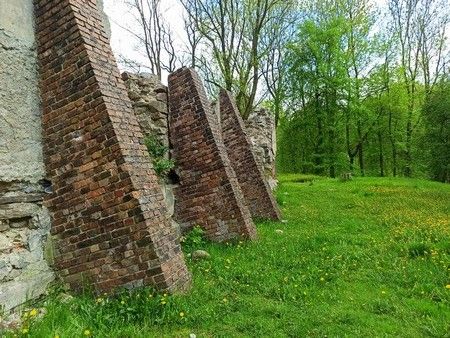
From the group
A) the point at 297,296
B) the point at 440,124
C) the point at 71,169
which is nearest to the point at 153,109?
the point at 71,169

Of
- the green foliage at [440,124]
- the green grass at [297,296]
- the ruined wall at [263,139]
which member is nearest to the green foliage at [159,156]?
the green grass at [297,296]

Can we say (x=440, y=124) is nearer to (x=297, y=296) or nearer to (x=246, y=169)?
(x=246, y=169)

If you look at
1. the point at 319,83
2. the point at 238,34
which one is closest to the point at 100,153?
the point at 238,34

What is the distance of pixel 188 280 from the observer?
15.7 ft

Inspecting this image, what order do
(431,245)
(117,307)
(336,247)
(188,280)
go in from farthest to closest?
1. (336,247)
2. (431,245)
3. (188,280)
4. (117,307)

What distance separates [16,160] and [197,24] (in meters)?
19.0

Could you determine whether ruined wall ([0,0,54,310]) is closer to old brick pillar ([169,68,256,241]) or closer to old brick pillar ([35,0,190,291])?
old brick pillar ([35,0,190,291])

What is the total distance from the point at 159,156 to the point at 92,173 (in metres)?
3.08

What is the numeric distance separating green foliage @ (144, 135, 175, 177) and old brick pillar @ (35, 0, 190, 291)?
8.02 ft

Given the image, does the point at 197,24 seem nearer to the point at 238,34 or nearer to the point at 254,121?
the point at 238,34

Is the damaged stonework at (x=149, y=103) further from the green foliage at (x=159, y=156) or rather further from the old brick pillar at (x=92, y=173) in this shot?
the old brick pillar at (x=92, y=173)

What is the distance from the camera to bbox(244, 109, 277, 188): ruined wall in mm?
16686

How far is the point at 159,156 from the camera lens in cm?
743

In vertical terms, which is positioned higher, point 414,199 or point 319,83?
point 319,83
